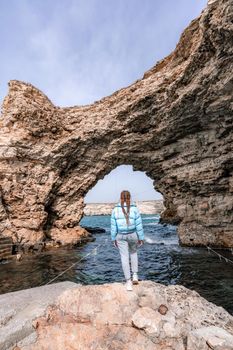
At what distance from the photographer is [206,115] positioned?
20141 mm

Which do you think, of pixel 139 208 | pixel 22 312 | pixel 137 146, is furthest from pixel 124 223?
pixel 139 208

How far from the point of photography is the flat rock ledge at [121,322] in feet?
16.5

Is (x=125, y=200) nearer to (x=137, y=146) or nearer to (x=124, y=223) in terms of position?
(x=124, y=223)

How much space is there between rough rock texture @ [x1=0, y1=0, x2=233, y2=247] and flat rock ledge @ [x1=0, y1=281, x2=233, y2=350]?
49.9ft

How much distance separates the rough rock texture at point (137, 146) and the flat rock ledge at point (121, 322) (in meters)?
15.2

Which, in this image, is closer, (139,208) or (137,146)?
(137,146)

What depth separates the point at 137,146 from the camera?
26031 millimetres

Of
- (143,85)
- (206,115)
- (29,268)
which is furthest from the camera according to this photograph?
(143,85)

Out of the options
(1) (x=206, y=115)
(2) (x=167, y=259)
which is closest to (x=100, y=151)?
(1) (x=206, y=115)

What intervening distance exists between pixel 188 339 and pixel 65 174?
25.2 meters

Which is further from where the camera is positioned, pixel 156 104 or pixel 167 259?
pixel 156 104

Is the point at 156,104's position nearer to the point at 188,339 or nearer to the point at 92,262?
the point at 92,262

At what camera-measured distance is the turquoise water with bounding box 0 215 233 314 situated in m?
12.7

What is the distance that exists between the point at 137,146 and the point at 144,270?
13662 millimetres
